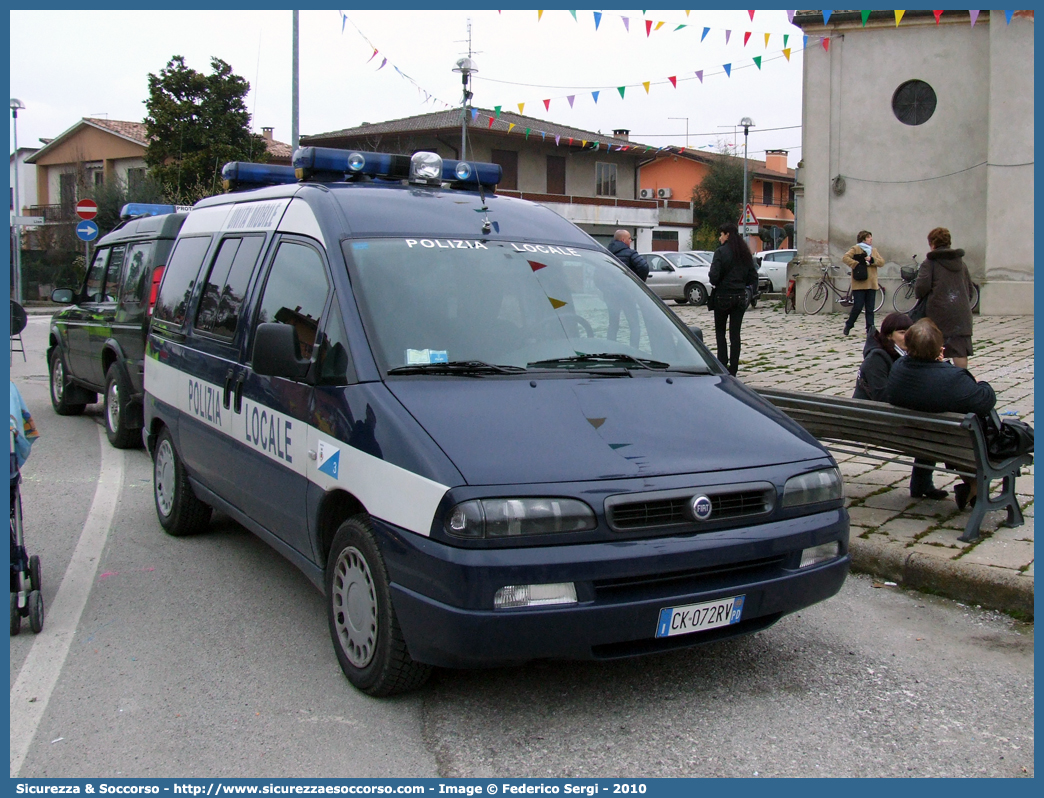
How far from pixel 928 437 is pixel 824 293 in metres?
15.7

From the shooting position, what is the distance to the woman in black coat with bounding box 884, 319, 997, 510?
18.9 ft

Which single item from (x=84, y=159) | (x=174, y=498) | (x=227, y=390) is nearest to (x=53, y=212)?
(x=84, y=159)

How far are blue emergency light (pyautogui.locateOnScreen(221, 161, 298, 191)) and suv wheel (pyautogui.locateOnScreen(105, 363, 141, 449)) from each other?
3.52 m

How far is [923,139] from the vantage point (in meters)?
20.4

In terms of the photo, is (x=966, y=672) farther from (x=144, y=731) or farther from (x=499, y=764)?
(x=144, y=731)

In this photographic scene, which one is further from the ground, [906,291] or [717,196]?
[717,196]

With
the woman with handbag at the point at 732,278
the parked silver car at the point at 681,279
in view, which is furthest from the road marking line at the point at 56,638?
the parked silver car at the point at 681,279

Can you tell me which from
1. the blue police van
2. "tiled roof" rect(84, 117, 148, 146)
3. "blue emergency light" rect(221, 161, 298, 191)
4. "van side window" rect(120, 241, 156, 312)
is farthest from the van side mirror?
"tiled roof" rect(84, 117, 148, 146)

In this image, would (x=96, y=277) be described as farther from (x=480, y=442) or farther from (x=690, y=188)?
(x=690, y=188)

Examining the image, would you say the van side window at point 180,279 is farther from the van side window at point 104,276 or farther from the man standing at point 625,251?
the man standing at point 625,251

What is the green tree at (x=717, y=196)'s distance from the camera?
59656mm

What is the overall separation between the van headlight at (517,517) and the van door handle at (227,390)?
7.30 feet

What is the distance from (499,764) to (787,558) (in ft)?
4.47

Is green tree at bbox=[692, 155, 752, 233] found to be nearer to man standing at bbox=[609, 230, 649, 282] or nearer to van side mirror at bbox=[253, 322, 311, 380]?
man standing at bbox=[609, 230, 649, 282]
